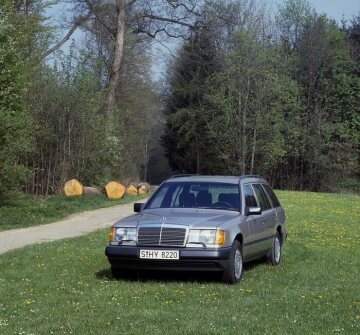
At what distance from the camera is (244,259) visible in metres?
10.6

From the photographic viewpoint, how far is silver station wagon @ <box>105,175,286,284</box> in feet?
31.8

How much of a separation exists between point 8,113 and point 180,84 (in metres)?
36.8

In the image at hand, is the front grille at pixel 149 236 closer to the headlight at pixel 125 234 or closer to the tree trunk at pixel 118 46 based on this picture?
the headlight at pixel 125 234

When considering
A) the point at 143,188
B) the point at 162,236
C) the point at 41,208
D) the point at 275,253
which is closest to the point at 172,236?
the point at 162,236

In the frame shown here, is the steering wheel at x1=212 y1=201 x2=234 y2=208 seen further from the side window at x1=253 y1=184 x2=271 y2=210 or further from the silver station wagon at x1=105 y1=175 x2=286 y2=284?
the side window at x1=253 y1=184 x2=271 y2=210

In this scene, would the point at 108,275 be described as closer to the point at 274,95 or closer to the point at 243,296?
the point at 243,296

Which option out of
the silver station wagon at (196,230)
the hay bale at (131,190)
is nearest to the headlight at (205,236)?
the silver station wagon at (196,230)

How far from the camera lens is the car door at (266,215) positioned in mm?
11827

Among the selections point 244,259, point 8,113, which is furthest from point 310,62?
point 244,259

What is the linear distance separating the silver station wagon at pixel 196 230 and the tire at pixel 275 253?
0.02m

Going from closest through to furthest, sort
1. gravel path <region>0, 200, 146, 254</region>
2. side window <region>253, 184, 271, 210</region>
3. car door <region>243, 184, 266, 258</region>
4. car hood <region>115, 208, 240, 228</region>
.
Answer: car hood <region>115, 208, 240, 228</region>
car door <region>243, 184, 266, 258</region>
side window <region>253, 184, 271, 210</region>
gravel path <region>0, 200, 146, 254</region>

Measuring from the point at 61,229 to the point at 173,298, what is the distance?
10.0 metres

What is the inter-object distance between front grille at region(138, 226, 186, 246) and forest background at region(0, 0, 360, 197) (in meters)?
19.0

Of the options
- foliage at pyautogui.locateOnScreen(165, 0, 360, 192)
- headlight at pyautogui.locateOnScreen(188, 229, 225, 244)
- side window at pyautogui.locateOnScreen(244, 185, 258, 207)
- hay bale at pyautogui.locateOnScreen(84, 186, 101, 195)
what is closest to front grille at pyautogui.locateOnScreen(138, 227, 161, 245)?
headlight at pyautogui.locateOnScreen(188, 229, 225, 244)
